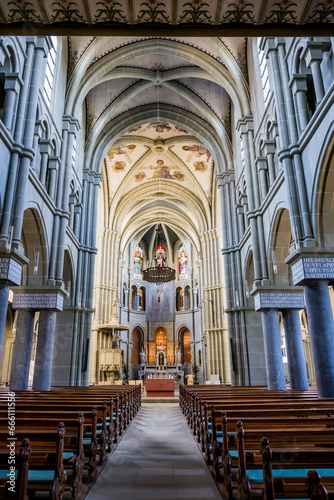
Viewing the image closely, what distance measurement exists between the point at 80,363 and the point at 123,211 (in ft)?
50.9

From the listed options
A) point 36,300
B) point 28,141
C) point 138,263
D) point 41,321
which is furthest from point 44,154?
point 138,263

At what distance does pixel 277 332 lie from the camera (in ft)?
41.7

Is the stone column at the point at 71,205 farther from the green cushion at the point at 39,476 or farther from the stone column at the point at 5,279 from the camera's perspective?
the green cushion at the point at 39,476

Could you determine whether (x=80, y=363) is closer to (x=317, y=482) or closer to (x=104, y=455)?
(x=104, y=455)

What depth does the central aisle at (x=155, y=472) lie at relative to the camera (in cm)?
424

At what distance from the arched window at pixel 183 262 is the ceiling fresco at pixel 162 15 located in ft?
117

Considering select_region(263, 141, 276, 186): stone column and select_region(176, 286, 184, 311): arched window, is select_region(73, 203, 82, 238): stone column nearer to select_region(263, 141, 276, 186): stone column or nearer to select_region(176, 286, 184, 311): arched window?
select_region(263, 141, 276, 186): stone column

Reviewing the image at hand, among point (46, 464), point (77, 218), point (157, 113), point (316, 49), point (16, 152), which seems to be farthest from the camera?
point (157, 113)

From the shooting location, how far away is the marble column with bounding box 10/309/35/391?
11.4 m

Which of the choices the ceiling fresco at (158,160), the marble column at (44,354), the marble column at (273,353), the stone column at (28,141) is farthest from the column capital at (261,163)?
the ceiling fresco at (158,160)

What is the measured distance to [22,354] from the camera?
11.6 metres

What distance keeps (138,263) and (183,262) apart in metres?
4.91

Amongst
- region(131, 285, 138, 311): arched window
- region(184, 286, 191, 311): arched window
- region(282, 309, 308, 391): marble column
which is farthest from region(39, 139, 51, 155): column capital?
region(184, 286, 191, 311): arched window

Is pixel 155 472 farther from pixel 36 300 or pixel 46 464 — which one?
pixel 36 300
